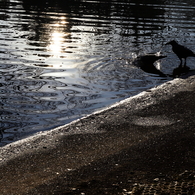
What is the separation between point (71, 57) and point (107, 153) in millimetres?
5904

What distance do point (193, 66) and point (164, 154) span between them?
5948 millimetres

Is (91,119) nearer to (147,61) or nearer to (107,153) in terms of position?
(107,153)

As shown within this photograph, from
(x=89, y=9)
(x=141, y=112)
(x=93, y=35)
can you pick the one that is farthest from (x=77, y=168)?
(x=89, y=9)

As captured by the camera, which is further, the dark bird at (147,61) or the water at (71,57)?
the dark bird at (147,61)

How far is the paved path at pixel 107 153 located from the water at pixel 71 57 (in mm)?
706

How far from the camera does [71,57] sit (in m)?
10.6

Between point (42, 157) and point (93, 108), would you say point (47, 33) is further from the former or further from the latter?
point (42, 157)

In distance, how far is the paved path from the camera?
425cm

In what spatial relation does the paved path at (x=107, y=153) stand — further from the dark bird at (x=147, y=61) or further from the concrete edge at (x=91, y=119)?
the dark bird at (x=147, y=61)

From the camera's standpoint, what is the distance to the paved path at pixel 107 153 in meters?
4.25

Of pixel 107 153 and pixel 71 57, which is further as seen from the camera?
pixel 71 57

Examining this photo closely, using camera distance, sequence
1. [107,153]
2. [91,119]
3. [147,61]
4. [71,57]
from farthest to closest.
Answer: [71,57] < [147,61] < [91,119] < [107,153]

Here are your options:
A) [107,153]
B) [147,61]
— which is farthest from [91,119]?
[147,61]

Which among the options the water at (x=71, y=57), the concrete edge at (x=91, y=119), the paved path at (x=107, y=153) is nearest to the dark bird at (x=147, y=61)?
the water at (x=71, y=57)
